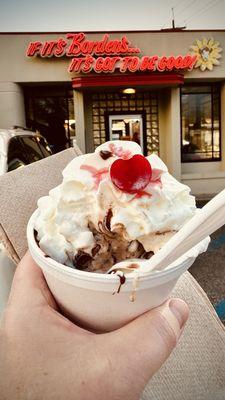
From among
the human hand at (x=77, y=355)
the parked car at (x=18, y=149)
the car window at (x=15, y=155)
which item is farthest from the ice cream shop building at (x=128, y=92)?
the human hand at (x=77, y=355)

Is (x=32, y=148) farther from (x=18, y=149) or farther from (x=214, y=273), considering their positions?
(x=214, y=273)

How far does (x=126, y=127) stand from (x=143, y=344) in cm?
1259

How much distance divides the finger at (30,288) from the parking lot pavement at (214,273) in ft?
10.1

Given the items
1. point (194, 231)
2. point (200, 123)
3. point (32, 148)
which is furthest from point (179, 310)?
point (200, 123)

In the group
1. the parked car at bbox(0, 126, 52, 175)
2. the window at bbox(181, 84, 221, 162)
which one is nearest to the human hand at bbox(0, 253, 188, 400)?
the parked car at bbox(0, 126, 52, 175)

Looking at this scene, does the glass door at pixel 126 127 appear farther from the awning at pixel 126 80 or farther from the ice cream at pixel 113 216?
the ice cream at pixel 113 216

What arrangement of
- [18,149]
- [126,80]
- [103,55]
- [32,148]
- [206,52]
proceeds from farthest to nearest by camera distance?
[206,52]
[103,55]
[126,80]
[32,148]
[18,149]

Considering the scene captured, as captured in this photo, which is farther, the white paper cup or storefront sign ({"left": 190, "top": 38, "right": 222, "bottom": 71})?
storefront sign ({"left": 190, "top": 38, "right": 222, "bottom": 71})

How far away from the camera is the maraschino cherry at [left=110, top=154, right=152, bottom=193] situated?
1.04 metres

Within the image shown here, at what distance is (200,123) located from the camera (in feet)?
43.3

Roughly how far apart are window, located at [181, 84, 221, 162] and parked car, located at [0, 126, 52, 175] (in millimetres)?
9140

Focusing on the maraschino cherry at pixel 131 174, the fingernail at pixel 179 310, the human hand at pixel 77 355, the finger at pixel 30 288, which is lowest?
the human hand at pixel 77 355

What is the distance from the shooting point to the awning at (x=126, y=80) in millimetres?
11173

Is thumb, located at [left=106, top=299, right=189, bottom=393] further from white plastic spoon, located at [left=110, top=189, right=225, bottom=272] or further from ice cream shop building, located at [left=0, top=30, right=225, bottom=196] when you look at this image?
ice cream shop building, located at [left=0, top=30, right=225, bottom=196]
